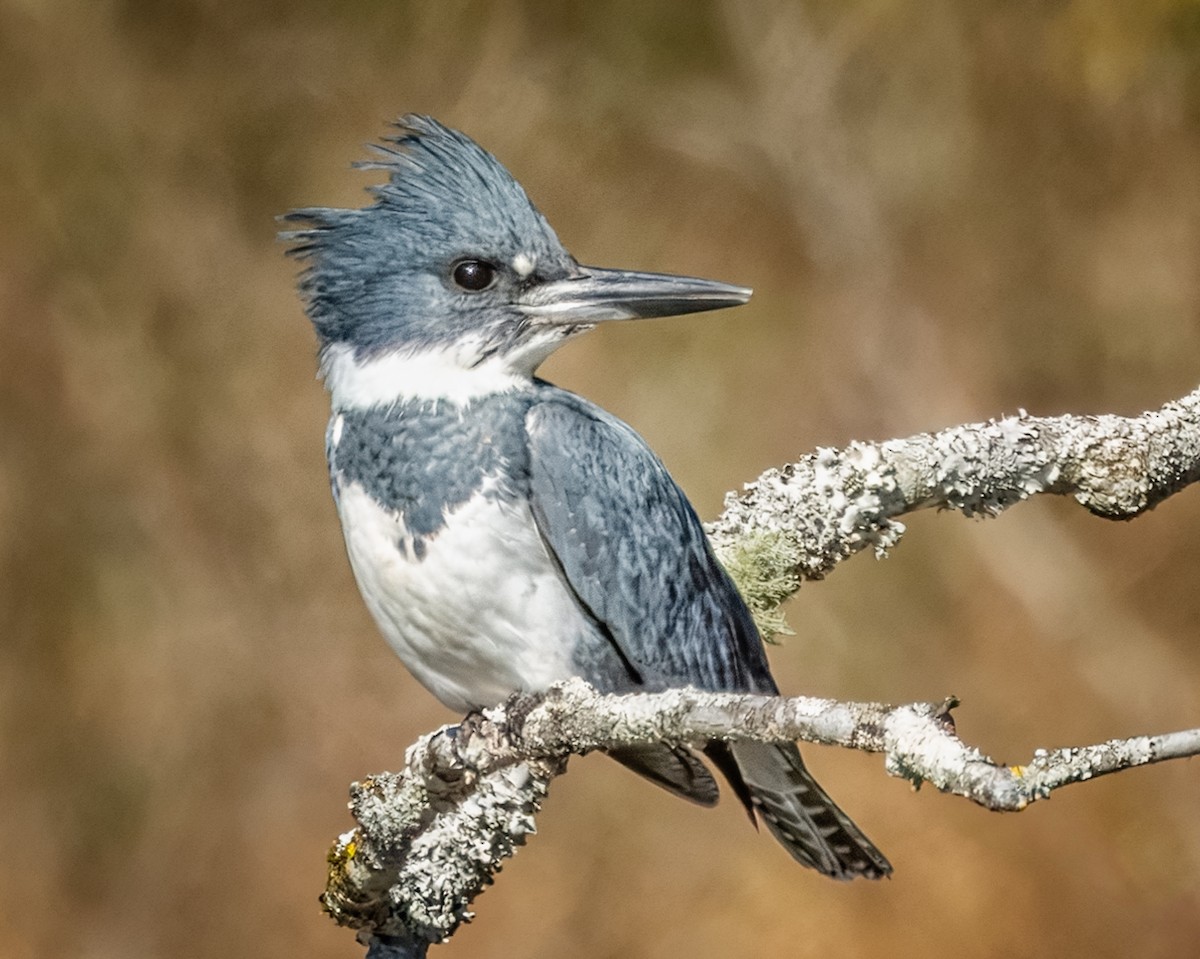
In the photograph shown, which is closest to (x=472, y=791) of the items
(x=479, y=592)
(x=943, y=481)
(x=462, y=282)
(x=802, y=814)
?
(x=479, y=592)

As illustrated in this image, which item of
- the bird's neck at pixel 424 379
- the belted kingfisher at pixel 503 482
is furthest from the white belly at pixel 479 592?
the bird's neck at pixel 424 379

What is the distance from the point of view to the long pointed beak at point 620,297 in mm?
1479

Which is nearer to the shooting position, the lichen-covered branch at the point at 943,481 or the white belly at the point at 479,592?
the white belly at the point at 479,592

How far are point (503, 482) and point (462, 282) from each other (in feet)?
0.71

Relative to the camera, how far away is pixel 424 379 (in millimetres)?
1458

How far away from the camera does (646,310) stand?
149 cm

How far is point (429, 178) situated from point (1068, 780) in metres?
0.96

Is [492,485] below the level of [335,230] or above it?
below

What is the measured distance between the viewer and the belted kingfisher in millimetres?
1386

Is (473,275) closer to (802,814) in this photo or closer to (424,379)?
(424,379)

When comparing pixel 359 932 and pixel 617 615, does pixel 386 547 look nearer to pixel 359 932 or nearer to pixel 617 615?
pixel 617 615

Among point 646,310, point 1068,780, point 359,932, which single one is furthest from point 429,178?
point 1068,780

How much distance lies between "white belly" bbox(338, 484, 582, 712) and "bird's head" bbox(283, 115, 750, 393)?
172 mm

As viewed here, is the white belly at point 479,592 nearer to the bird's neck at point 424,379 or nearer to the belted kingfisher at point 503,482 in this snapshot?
the belted kingfisher at point 503,482
